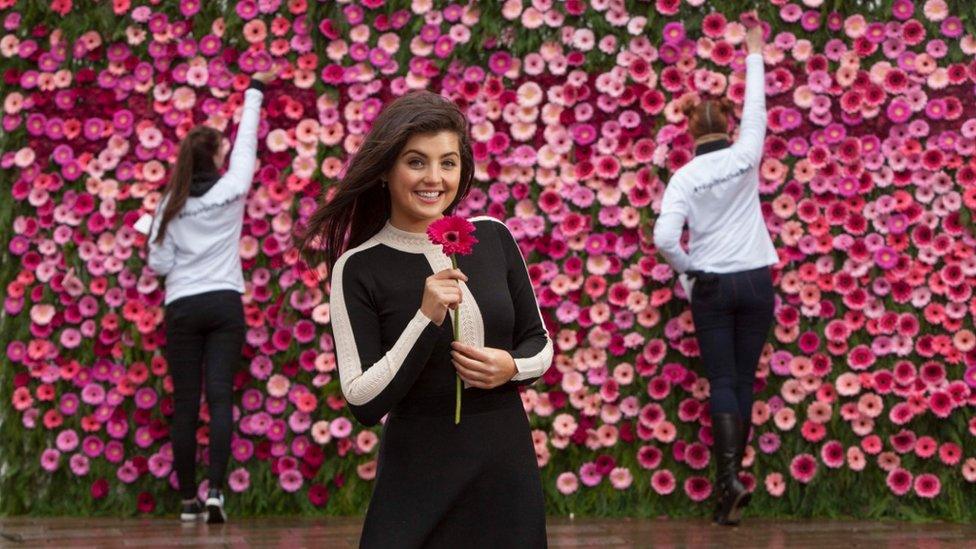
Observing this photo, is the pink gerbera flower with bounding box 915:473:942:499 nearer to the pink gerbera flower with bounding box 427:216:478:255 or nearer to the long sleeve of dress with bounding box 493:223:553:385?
the long sleeve of dress with bounding box 493:223:553:385

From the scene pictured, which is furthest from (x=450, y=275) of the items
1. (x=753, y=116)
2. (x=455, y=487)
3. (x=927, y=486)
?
(x=927, y=486)

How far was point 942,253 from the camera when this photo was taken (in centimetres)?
598

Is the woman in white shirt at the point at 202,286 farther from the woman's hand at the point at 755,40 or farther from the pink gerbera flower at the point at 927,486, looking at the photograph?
the pink gerbera flower at the point at 927,486

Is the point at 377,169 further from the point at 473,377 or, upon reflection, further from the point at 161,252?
the point at 161,252

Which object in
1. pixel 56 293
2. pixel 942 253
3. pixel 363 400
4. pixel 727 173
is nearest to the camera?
pixel 363 400

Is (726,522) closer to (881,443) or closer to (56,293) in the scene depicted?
(881,443)

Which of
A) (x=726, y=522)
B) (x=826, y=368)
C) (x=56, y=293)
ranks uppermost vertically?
(x=56, y=293)

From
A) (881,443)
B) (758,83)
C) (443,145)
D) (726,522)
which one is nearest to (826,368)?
(881,443)

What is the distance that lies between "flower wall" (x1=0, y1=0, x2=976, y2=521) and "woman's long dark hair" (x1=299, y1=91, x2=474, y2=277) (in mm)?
3108

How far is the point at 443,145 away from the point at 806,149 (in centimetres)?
388

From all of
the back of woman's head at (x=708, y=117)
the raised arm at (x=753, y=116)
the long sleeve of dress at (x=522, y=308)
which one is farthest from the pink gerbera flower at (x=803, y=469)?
the long sleeve of dress at (x=522, y=308)

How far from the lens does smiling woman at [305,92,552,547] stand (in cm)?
245

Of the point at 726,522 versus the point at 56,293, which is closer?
the point at 726,522

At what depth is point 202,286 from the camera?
5895mm
